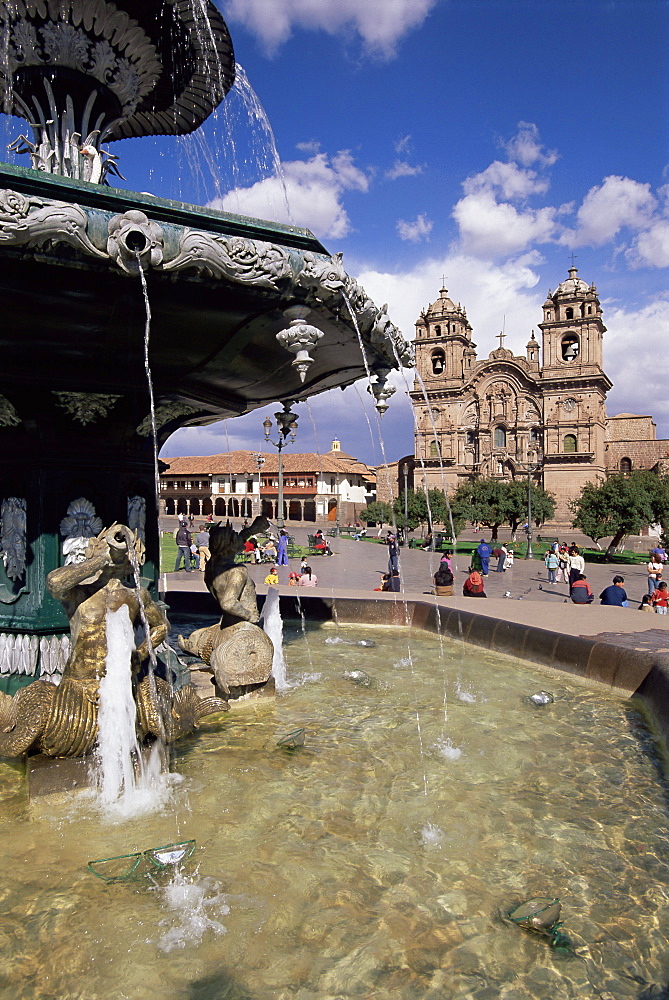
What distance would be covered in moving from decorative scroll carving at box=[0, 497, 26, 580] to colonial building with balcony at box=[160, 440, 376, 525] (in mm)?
59050

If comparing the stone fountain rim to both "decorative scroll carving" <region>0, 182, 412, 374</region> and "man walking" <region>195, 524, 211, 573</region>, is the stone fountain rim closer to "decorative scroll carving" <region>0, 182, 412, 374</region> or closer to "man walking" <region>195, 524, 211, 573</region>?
"decorative scroll carving" <region>0, 182, 412, 374</region>

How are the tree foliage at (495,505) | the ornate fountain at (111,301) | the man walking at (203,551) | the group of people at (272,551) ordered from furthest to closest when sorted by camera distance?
the tree foliage at (495,505) < the group of people at (272,551) < the man walking at (203,551) < the ornate fountain at (111,301)

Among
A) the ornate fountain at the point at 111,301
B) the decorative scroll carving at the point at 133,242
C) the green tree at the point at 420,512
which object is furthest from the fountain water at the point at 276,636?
the green tree at the point at 420,512

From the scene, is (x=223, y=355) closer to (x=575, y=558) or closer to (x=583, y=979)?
(x=583, y=979)

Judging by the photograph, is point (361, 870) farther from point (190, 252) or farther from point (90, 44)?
point (90, 44)

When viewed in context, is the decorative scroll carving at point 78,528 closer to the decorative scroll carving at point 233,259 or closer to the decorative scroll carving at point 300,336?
the decorative scroll carving at point 300,336

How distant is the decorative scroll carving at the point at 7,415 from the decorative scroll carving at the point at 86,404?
0.36 metres

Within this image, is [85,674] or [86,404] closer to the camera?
[85,674]

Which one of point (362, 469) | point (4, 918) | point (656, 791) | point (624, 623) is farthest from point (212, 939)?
point (362, 469)

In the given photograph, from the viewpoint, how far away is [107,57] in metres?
4.97

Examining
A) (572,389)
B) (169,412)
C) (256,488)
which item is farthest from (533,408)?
(169,412)

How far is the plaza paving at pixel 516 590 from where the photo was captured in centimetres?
773

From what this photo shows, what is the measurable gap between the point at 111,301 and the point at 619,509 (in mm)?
32773

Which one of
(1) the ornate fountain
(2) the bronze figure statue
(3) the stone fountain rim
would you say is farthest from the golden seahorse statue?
(3) the stone fountain rim
